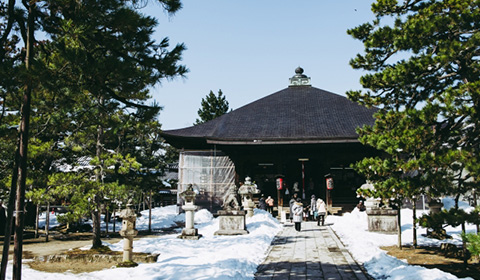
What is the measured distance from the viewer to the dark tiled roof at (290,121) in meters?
21.8

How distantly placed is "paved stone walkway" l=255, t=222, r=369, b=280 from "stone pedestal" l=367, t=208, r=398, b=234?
1639 mm

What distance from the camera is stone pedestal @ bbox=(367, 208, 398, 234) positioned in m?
13.1

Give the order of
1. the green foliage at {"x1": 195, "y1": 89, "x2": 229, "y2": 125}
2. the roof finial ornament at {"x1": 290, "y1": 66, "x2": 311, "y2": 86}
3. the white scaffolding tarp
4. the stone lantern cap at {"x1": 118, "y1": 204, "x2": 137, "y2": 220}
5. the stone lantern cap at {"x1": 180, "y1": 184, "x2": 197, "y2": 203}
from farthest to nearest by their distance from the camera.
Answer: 1. the green foliage at {"x1": 195, "y1": 89, "x2": 229, "y2": 125}
2. the roof finial ornament at {"x1": 290, "y1": 66, "x2": 311, "y2": 86}
3. the white scaffolding tarp
4. the stone lantern cap at {"x1": 180, "y1": 184, "x2": 197, "y2": 203}
5. the stone lantern cap at {"x1": 118, "y1": 204, "x2": 137, "y2": 220}

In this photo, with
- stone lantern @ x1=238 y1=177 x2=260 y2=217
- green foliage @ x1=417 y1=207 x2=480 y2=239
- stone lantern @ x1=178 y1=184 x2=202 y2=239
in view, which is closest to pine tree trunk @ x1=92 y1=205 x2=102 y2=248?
stone lantern @ x1=178 y1=184 x2=202 y2=239

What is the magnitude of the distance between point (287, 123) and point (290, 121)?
380 millimetres

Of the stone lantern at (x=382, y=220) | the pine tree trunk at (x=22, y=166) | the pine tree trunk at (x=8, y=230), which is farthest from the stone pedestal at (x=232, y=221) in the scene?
the pine tree trunk at (x=8, y=230)

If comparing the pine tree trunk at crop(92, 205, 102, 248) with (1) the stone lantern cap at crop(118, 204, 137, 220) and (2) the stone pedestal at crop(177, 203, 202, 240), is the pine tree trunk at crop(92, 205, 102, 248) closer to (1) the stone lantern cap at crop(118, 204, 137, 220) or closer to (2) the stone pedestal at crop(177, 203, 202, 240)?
(1) the stone lantern cap at crop(118, 204, 137, 220)

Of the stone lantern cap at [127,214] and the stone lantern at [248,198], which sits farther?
the stone lantern at [248,198]

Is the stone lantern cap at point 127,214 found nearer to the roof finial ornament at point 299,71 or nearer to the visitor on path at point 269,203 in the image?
the visitor on path at point 269,203

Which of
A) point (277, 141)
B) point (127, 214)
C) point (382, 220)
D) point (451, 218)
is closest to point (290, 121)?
point (277, 141)

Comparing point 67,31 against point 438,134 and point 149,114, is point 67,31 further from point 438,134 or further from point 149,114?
point 438,134

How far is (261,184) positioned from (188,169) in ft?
18.2

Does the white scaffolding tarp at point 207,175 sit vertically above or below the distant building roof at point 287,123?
below

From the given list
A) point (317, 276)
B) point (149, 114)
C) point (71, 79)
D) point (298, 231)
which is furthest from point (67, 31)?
point (298, 231)
